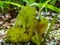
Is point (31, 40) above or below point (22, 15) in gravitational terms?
below

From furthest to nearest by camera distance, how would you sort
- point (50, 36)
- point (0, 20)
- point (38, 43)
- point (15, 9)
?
point (15, 9), point (0, 20), point (50, 36), point (38, 43)

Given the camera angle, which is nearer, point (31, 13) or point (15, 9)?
point (31, 13)

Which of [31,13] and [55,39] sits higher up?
[31,13]

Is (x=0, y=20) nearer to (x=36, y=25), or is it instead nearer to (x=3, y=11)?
(x=3, y=11)

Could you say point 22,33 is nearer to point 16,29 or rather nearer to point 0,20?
point 16,29

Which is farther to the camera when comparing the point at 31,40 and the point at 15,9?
the point at 15,9

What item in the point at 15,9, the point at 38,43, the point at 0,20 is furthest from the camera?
the point at 15,9

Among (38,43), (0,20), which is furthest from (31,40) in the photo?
(0,20)

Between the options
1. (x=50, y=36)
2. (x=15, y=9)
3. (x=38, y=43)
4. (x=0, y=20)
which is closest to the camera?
(x=38, y=43)

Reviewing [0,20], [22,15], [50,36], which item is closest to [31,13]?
[22,15]
